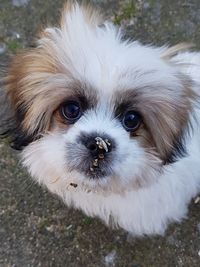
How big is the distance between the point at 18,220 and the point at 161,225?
2.03 feet

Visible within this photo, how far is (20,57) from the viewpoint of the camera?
1.87 meters

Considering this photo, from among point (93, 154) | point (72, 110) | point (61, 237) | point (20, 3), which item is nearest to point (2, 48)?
point (20, 3)

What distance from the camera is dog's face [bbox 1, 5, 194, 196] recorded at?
5.62ft

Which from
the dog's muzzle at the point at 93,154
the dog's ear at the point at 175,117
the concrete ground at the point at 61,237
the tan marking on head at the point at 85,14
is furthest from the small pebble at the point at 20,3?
the dog's muzzle at the point at 93,154

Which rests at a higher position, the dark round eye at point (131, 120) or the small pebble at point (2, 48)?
the dark round eye at point (131, 120)

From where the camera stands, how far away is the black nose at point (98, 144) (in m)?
1.72

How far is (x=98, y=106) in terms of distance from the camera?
5.80 feet

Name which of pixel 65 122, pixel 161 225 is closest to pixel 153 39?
pixel 161 225

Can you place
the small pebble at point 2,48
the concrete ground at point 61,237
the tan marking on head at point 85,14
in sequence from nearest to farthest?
the tan marking on head at point 85,14, the concrete ground at point 61,237, the small pebble at point 2,48

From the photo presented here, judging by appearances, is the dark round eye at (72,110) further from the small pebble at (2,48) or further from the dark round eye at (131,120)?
the small pebble at (2,48)

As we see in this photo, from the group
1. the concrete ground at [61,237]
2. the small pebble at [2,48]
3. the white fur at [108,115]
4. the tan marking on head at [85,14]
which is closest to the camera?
the white fur at [108,115]

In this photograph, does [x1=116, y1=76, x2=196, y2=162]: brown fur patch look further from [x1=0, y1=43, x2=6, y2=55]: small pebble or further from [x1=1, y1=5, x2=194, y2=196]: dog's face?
[x1=0, y1=43, x2=6, y2=55]: small pebble

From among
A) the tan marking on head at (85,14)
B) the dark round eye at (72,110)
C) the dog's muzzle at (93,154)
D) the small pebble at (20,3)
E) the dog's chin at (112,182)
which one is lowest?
the dog's chin at (112,182)

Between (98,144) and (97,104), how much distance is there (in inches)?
5.1
